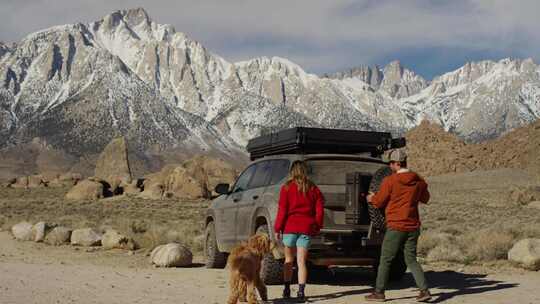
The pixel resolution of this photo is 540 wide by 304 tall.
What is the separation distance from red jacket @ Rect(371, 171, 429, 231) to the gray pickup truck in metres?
0.90

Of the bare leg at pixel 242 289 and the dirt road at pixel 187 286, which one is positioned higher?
the bare leg at pixel 242 289

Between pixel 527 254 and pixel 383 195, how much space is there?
255 inches

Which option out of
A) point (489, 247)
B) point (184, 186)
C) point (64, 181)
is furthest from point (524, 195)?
point (64, 181)

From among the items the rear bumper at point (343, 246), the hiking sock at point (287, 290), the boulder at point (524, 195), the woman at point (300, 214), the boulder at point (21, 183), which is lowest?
the hiking sock at point (287, 290)

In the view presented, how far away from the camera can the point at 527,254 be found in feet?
48.6

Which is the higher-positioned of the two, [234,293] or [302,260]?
[302,260]

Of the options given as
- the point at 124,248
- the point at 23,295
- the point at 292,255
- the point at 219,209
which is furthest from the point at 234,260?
the point at 124,248

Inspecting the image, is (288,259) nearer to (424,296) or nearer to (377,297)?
(377,297)

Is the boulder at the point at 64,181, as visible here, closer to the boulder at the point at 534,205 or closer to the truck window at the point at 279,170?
the boulder at the point at 534,205

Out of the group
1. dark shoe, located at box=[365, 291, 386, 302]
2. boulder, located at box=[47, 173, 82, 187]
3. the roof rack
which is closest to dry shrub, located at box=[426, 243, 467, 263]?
the roof rack

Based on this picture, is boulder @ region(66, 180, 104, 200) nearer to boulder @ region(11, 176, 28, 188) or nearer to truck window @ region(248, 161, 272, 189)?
boulder @ region(11, 176, 28, 188)

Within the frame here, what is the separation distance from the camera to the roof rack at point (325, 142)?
12.1m

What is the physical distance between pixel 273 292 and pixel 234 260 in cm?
213

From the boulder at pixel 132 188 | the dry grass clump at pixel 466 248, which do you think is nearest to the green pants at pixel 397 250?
the dry grass clump at pixel 466 248
